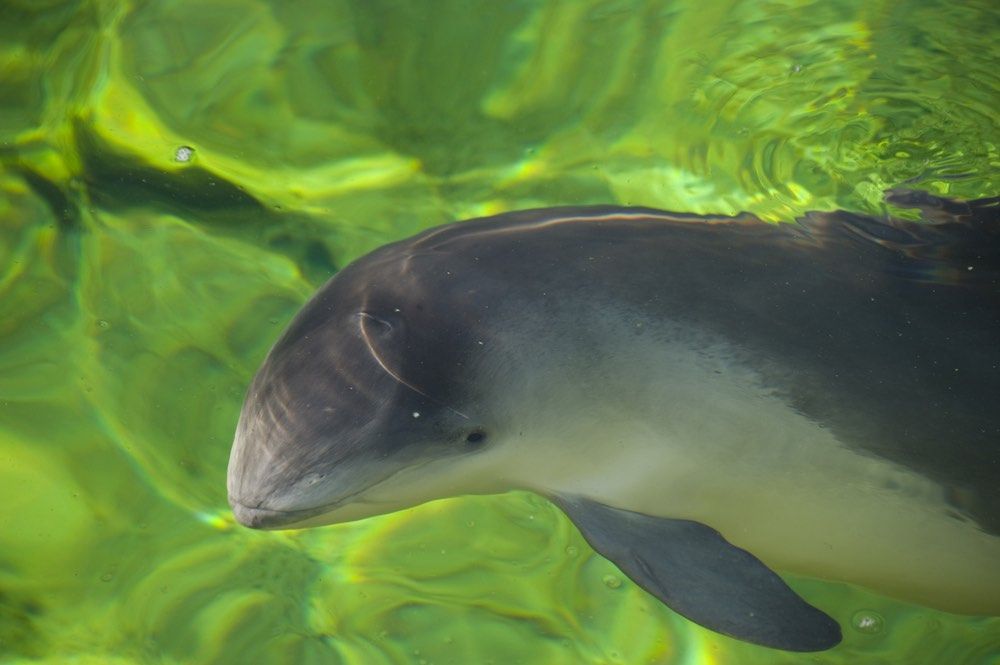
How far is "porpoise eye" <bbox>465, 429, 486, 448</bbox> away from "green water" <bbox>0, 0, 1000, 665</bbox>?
113cm

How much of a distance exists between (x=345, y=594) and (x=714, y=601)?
1.61 metres

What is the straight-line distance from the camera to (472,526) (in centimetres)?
413

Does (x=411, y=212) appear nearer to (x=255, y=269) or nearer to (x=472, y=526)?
(x=255, y=269)

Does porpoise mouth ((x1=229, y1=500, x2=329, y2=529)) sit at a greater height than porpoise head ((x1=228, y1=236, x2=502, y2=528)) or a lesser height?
lesser

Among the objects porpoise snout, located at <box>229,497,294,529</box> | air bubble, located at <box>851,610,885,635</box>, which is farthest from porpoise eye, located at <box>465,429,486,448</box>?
air bubble, located at <box>851,610,885,635</box>

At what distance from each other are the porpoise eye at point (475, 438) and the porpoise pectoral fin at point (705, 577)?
465mm

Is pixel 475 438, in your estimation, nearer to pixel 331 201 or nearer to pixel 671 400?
pixel 671 400

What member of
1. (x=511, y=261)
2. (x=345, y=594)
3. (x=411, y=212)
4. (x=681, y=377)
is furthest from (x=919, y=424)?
(x=411, y=212)

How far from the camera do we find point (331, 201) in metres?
5.27

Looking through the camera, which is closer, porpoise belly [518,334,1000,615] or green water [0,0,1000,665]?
porpoise belly [518,334,1000,615]

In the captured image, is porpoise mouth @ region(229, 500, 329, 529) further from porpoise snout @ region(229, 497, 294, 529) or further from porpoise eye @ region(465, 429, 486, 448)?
porpoise eye @ region(465, 429, 486, 448)

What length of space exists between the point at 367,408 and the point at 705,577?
131 centimetres

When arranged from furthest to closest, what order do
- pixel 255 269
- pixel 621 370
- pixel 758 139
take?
1. pixel 758 139
2. pixel 255 269
3. pixel 621 370

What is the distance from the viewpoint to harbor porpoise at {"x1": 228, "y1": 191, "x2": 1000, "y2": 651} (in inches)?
117
